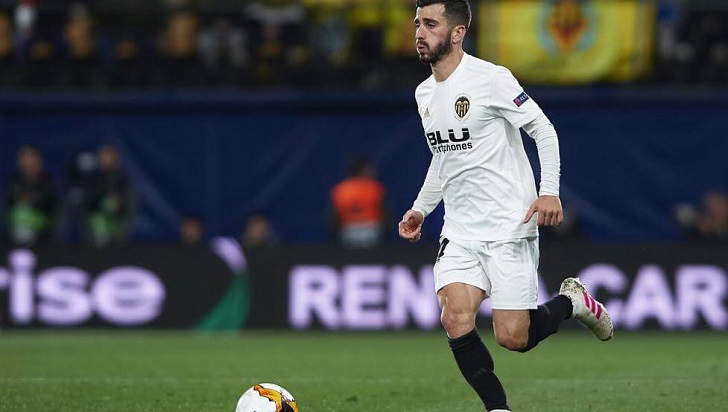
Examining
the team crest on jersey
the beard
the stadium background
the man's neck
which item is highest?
the beard

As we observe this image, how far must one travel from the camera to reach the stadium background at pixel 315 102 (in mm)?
18375

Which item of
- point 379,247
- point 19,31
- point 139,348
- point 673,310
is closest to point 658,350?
point 673,310

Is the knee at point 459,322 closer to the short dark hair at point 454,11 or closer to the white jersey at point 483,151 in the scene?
the white jersey at point 483,151

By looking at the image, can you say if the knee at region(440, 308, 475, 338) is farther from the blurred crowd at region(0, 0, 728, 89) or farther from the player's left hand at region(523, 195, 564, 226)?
the blurred crowd at region(0, 0, 728, 89)

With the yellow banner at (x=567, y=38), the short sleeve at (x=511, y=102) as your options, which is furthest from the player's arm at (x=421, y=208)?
the yellow banner at (x=567, y=38)

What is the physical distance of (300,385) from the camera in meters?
9.20

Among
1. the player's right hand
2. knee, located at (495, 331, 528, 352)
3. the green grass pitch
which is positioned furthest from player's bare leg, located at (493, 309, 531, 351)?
the green grass pitch

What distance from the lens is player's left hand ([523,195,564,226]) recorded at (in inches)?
255

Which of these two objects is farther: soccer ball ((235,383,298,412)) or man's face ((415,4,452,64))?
man's face ((415,4,452,64))

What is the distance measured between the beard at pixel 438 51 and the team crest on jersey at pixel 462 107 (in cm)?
24

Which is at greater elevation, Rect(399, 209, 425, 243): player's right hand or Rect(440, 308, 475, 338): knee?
Rect(399, 209, 425, 243): player's right hand

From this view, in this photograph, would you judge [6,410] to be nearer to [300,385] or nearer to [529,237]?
[300,385]

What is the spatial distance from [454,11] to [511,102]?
546 mm

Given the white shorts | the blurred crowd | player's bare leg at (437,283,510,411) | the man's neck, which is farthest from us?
the blurred crowd
